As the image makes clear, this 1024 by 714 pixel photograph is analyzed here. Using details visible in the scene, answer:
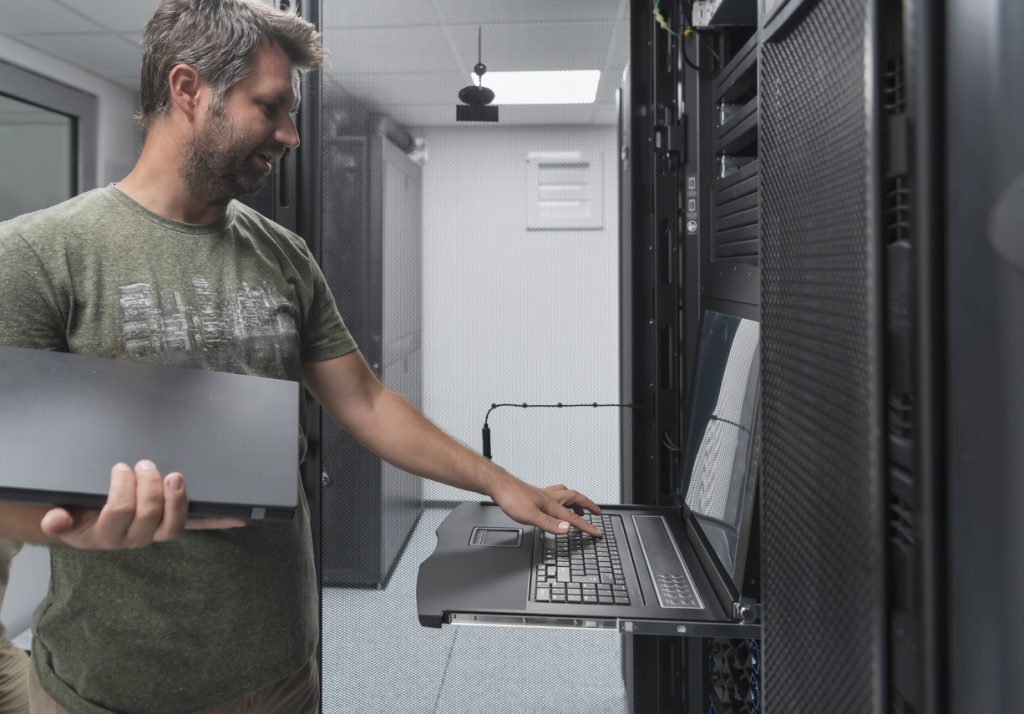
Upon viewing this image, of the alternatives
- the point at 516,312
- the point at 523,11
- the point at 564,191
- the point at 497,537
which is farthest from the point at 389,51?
the point at 497,537

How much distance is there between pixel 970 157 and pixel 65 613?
1.03 metres

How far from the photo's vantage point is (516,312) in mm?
1567

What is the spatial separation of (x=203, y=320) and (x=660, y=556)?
0.69 m

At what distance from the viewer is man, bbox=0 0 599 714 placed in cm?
91

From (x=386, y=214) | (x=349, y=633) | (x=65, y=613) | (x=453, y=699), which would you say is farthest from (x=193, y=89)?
(x=453, y=699)


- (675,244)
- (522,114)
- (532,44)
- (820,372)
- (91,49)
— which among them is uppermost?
(91,49)

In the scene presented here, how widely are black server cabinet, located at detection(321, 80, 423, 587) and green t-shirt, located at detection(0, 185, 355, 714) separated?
0.52m

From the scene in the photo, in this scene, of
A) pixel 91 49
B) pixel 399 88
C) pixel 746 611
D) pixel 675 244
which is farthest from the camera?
pixel 91 49

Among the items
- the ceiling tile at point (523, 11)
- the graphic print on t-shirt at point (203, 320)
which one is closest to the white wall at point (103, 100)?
the ceiling tile at point (523, 11)

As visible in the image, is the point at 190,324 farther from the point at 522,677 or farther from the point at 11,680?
the point at 11,680

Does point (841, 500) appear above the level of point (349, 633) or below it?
above

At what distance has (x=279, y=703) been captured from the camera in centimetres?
104

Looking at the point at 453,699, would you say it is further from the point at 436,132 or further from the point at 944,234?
the point at 944,234

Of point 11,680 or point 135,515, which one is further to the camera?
point 11,680
